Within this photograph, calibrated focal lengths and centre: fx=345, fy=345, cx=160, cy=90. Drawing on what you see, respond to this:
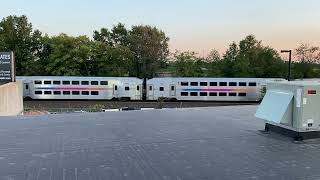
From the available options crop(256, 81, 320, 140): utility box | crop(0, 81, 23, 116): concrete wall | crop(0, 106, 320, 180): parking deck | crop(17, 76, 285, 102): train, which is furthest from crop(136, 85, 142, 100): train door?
crop(256, 81, 320, 140): utility box

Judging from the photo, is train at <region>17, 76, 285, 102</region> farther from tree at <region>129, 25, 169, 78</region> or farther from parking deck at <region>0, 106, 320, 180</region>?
parking deck at <region>0, 106, 320, 180</region>

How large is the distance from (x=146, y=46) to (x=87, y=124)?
5927cm

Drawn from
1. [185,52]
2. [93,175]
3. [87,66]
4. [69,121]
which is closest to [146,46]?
[185,52]

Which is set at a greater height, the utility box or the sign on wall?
the sign on wall

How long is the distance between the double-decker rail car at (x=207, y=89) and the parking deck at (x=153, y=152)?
3523cm

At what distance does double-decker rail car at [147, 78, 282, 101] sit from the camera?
42.6 metres

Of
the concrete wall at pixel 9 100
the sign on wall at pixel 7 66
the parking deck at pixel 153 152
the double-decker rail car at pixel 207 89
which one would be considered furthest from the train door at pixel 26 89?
the parking deck at pixel 153 152

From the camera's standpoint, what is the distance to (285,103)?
5770 mm

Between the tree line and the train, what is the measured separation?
1036cm

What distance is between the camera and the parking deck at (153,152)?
4039mm

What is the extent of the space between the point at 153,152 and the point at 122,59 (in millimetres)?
54083

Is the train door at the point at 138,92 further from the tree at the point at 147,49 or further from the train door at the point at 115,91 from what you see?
the tree at the point at 147,49

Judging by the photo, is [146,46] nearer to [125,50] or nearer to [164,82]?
[125,50]

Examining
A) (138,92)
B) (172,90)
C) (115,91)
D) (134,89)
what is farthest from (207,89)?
(115,91)
